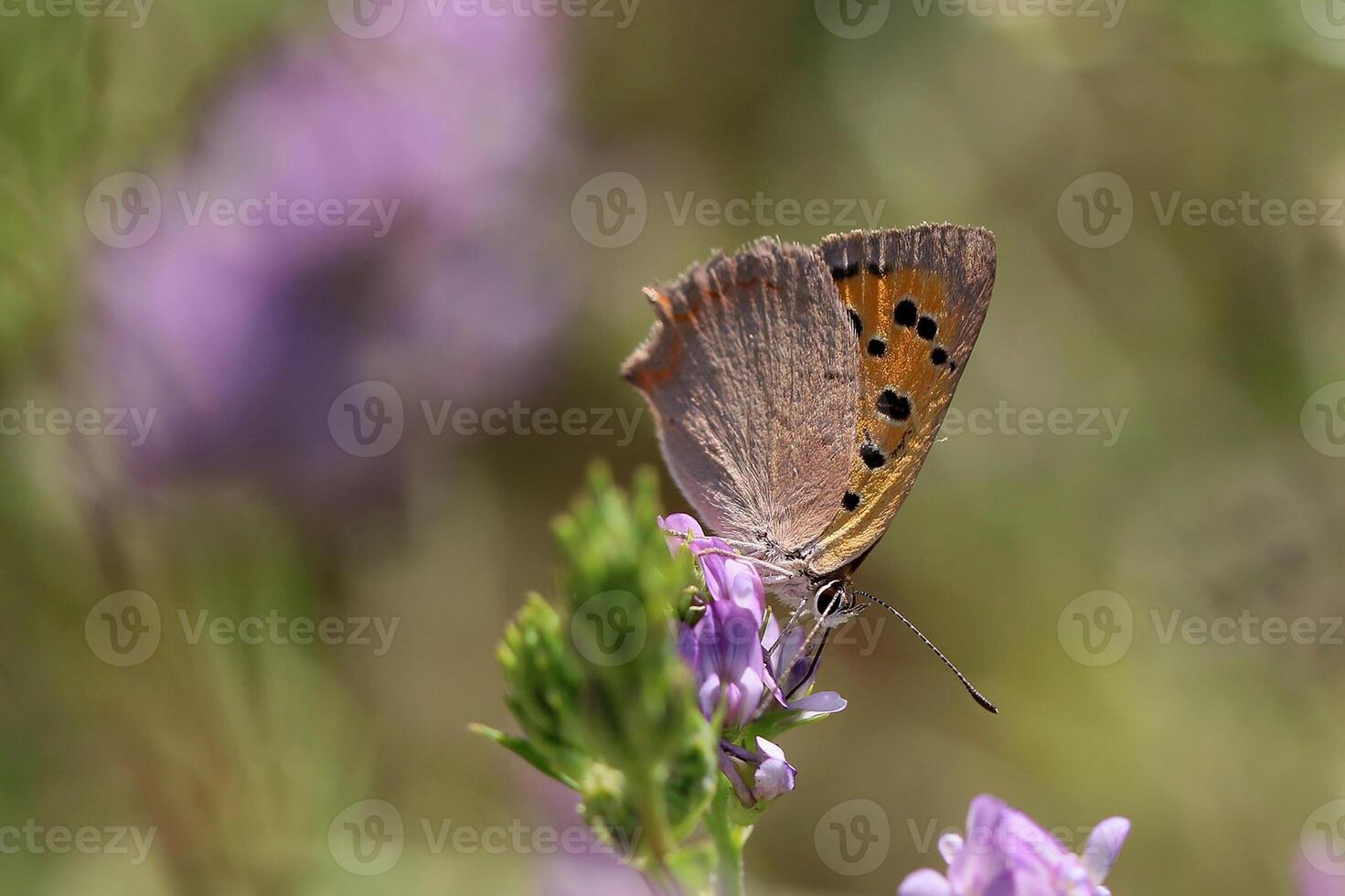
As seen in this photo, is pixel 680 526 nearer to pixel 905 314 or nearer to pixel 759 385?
pixel 759 385

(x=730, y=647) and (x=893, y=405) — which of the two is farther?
(x=893, y=405)

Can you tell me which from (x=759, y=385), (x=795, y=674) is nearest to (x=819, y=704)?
(x=795, y=674)

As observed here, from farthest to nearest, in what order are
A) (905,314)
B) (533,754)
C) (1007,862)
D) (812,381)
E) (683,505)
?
(683,505)
(812,381)
(905,314)
(1007,862)
(533,754)

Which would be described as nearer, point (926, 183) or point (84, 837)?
point (84, 837)

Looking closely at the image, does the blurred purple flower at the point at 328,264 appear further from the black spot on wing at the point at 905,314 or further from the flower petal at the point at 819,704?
the flower petal at the point at 819,704

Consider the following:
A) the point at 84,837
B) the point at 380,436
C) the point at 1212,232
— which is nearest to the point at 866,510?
the point at 380,436

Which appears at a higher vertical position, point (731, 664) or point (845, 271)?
point (845, 271)

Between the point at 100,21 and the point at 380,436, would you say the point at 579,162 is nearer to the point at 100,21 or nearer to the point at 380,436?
the point at 380,436
